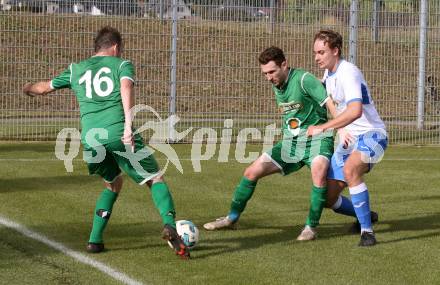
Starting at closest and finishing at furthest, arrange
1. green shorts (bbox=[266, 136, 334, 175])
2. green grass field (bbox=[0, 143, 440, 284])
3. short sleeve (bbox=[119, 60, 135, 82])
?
1. green grass field (bbox=[0, 143, 440, 284])
2. short sleeve (bbox=[119, 60, 135, 82])
3. green shorts (bbox=[266, 136, 334, 175])

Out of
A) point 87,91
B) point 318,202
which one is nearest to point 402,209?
point 318,202

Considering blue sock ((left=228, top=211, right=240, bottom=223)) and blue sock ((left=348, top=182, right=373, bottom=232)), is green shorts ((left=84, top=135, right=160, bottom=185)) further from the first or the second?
blue sock ((left=348, top=182, right=373, bottom=232))

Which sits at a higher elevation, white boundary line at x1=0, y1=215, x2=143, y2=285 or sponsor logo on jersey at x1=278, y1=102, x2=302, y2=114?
sponsor logo on jersey at x1=278, y1=102, x2=302, y2=114

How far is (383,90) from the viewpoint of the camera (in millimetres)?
19281

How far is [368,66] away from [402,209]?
26.7ft

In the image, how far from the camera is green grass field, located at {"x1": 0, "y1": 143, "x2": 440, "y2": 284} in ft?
26.2

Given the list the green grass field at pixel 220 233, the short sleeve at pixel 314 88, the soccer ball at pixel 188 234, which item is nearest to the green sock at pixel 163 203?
the soccer ball at pixel 188 234

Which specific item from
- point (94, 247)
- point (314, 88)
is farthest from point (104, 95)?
point (314, 88)

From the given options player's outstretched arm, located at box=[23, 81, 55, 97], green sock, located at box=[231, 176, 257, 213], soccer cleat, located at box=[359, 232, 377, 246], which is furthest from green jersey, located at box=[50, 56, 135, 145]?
soccer cleat, located at box=[359, 232, 377, 246]

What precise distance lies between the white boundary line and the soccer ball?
79 centimetres

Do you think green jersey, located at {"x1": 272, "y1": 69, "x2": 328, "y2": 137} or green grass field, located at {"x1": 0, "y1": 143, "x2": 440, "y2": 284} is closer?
green grass field, located at {"x1": 0, "y1": 143, "x2": 440, "y2": 284}

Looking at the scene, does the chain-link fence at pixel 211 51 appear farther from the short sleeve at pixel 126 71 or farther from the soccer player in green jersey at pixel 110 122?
the short sleeve at pixel 126 71

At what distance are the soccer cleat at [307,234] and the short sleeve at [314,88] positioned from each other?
1.18 m

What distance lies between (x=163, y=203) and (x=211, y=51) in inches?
414
